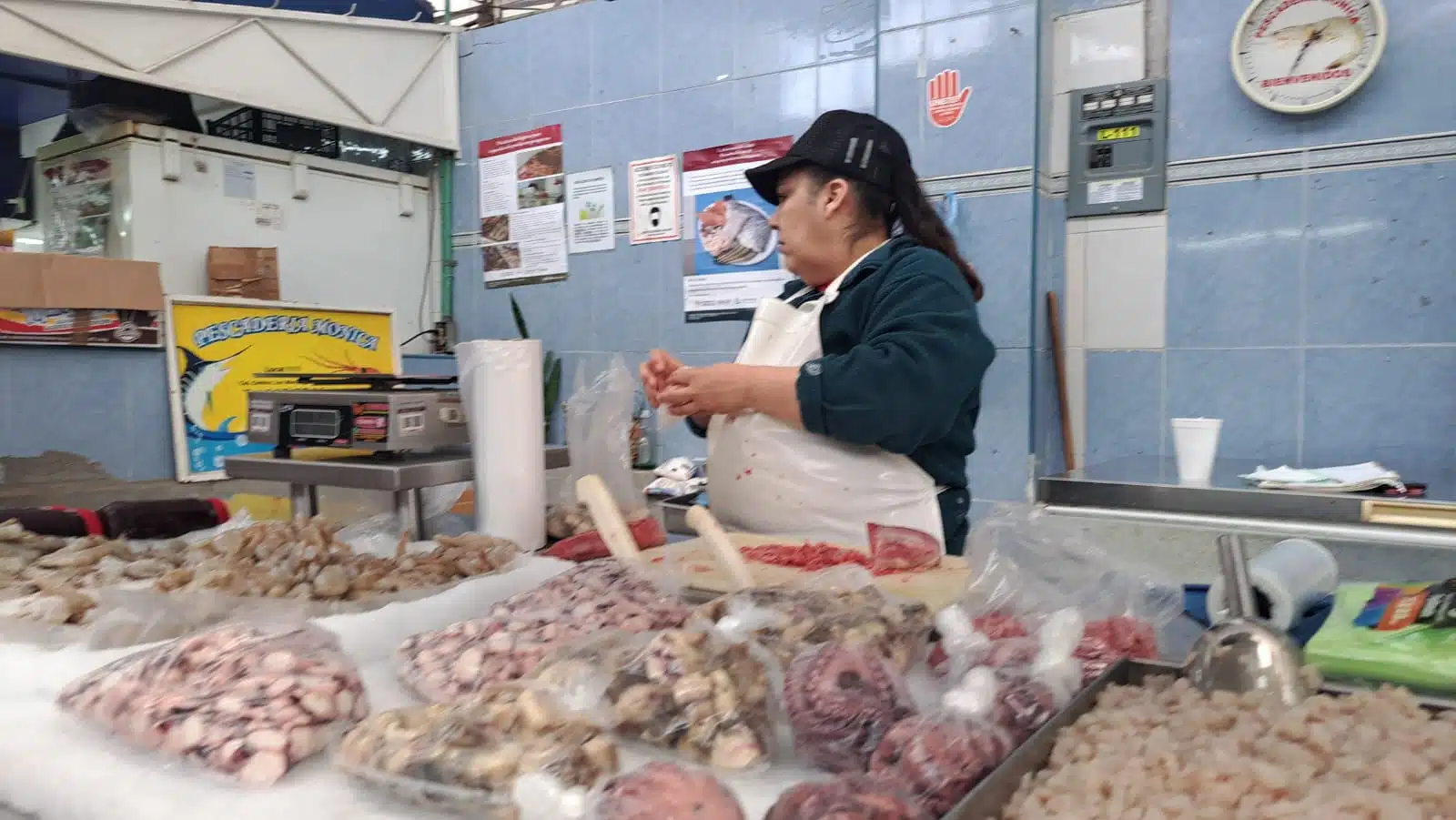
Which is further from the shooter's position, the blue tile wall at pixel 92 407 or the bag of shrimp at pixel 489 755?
the blue tile wall at pixel 92 407

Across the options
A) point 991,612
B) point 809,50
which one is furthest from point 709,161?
point 991,612

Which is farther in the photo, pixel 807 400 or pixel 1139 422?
pixel 1139 422

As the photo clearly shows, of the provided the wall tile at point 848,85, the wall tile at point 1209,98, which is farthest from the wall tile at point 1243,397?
the wall tile at point 848,85

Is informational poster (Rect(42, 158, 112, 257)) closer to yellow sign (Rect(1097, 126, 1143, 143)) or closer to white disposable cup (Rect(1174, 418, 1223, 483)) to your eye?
yellow sign (Rect(1097, 126, 1143, 143))

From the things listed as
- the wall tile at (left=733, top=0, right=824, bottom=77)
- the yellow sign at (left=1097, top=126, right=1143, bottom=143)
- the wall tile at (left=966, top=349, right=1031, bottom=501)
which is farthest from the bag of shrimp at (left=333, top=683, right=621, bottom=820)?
the wall tile at (left=733, top=0, right=824, bottom=77)

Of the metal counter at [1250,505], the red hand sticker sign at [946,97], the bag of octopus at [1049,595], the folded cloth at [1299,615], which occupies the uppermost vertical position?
the red hand sticker sign at [946,97]

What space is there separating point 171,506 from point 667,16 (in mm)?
2941

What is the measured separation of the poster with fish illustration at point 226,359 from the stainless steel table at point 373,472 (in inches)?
55.3

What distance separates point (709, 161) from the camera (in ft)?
12.5

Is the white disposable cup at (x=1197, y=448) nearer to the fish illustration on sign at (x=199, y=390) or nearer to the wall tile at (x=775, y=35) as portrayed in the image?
the wall tile at (x=775, y=35)

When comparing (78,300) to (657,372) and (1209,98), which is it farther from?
(1209,98)

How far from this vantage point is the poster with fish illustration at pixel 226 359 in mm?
3406

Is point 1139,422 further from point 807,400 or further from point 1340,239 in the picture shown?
point 807,400

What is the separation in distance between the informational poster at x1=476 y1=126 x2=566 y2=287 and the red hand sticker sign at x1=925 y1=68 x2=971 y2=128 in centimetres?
178
